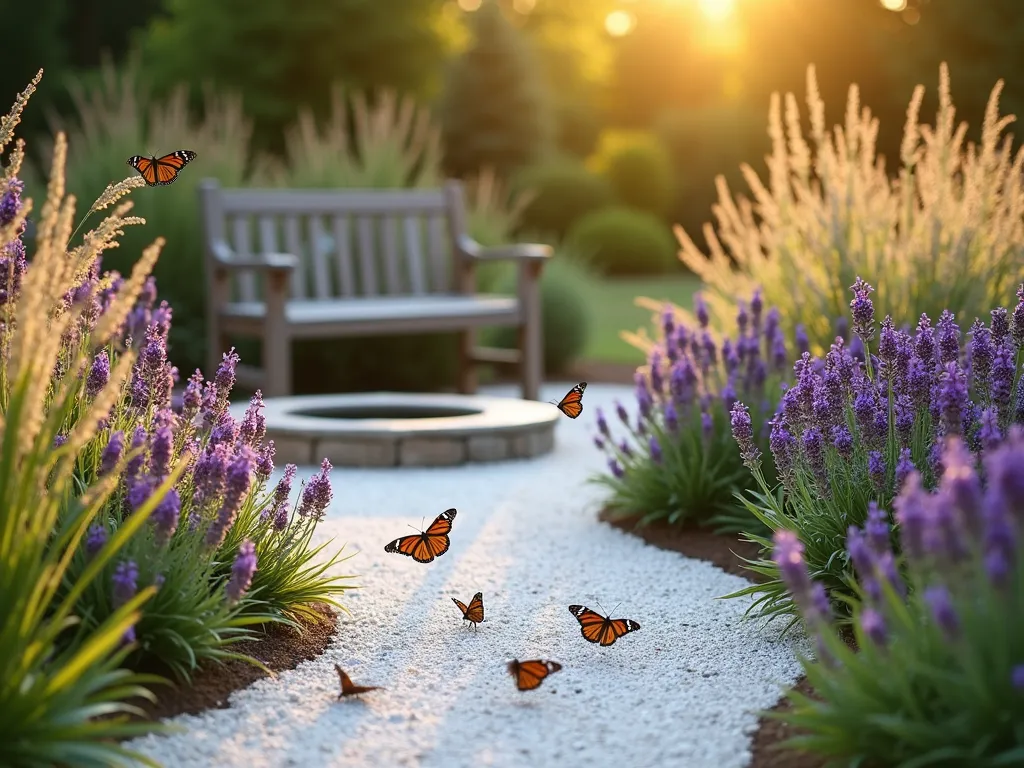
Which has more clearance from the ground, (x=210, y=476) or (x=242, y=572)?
(x=210, y=476)

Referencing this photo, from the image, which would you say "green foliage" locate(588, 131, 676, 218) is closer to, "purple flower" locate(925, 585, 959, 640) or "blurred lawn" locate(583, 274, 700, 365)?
"blurred lawn" locate(583, 274, 700, 365)

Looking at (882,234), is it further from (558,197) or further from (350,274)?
(558,197)

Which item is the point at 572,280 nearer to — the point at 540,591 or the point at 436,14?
the point at 540,591

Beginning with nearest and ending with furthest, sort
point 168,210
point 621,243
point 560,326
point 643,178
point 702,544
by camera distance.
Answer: point 702,544 → point 168,210 → point 560,326 → point 621,243 → point 643,178

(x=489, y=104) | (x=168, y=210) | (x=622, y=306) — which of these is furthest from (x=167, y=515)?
(x=489, y=104)

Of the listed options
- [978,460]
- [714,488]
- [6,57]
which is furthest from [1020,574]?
[6,57]
